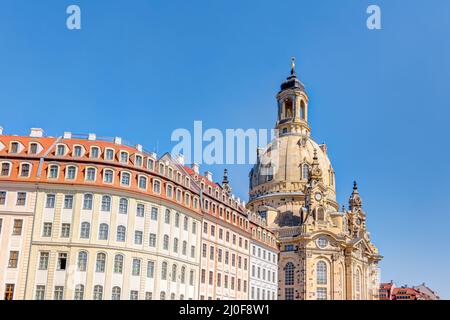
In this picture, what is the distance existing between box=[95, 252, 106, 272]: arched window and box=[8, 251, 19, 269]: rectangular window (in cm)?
731

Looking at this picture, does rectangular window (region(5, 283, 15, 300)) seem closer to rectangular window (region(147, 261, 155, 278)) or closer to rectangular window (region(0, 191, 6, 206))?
rectangular window (region(0, 191, 6, 206))

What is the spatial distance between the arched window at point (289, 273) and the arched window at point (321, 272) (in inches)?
197

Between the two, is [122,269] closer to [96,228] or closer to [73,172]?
[96,228]

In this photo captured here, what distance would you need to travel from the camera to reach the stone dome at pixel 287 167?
121500 mm

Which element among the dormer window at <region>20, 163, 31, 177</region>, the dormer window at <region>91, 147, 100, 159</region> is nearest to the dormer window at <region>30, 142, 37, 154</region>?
the dormer window at <region>20, 163, 31, 177</region>

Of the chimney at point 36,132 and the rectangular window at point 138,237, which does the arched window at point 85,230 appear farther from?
the chimney at point 36,132

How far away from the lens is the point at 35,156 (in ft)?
176

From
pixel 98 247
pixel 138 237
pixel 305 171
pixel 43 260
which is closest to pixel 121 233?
pixel 138 237

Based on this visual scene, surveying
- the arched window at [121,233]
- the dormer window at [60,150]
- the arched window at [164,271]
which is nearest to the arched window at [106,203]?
the arched window at [121,233]

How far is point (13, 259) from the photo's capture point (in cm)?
5038

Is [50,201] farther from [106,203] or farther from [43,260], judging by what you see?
[43,260]

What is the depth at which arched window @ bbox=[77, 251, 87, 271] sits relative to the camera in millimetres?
51281
